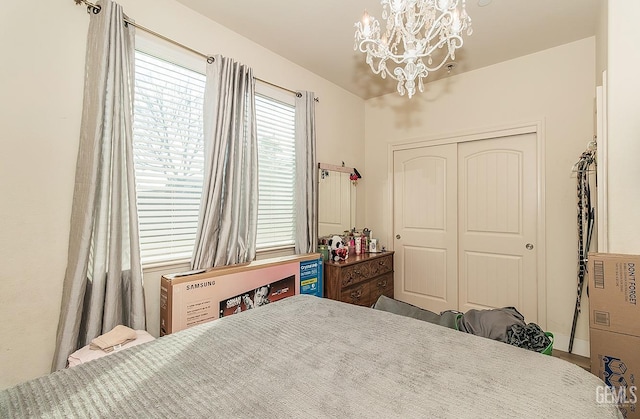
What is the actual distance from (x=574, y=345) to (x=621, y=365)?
Result: 1372 mm

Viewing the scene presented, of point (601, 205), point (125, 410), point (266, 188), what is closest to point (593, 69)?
point (601, 205)

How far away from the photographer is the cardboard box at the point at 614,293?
1520 millimetres

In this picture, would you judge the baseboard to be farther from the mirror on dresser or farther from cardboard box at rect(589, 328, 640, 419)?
the mirror on dresser

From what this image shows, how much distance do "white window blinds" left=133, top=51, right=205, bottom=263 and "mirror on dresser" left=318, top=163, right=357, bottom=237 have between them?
142 centimetres

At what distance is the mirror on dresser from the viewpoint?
334 centimetres

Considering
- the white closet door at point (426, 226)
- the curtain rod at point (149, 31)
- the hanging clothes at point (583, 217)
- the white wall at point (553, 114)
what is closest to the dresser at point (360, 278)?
the white closet door at point (426, 226)

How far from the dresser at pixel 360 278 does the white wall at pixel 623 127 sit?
1926mm

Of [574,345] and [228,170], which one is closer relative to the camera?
[228,170]

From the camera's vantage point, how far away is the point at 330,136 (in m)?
3.50

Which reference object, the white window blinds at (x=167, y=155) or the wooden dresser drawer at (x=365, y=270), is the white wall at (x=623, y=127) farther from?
the white window blinds at (x=167, y=155)

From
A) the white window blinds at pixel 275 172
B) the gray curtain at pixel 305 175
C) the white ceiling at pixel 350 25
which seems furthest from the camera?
the gray curtain at pixel 305 175

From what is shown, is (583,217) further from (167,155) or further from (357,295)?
(167,155)

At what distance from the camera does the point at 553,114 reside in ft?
9.01

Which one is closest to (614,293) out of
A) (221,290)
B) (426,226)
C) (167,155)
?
(426,226)
